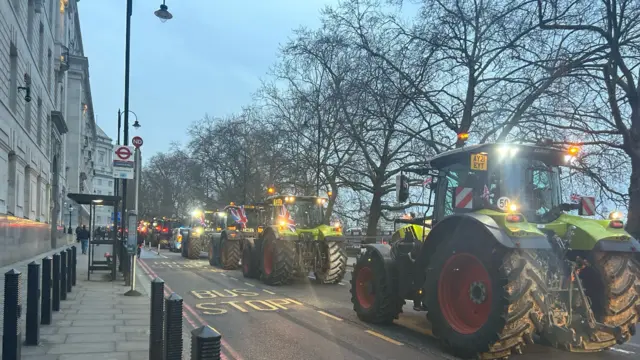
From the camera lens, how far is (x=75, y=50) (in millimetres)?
54438

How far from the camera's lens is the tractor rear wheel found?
16.3 metres

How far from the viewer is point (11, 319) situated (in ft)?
16.7

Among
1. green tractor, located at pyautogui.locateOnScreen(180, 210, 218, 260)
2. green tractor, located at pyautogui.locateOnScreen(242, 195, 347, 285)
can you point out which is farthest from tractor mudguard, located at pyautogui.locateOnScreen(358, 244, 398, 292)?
green tractor, located at pyautogui.locateOnScreen(180, 210, 218, 260)

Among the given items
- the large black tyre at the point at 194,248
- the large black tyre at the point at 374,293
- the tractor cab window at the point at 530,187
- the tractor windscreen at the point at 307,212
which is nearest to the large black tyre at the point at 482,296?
the tractor cab window at the point at 530,187

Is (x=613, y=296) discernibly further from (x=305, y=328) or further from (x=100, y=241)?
(x=100, y=241)

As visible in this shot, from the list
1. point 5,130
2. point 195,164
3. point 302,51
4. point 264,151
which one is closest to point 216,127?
point 195,164

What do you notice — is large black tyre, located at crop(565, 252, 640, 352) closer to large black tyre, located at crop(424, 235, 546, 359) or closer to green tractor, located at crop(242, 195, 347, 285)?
large black tyre, located at crop(424, 235, 546, 359)

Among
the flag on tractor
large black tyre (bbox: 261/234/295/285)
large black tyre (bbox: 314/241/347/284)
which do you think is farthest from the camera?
the flag on tractor

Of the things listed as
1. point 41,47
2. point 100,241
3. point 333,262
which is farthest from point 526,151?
point 41,47

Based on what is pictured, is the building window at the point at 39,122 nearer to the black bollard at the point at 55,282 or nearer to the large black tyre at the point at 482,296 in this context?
the black bollard at the point at 55,282

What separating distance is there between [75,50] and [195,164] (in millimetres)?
17248

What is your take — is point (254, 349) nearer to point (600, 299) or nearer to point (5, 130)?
point (600, 299)

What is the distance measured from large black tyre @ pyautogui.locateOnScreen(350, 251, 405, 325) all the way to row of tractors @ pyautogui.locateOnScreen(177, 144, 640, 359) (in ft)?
0.06

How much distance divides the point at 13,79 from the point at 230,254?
10.3 metres
